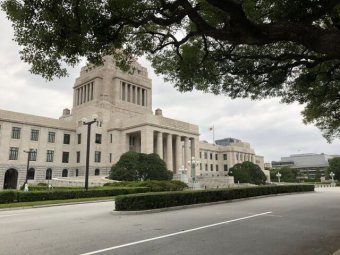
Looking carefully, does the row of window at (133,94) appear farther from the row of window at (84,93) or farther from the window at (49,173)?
the window at (49,173)

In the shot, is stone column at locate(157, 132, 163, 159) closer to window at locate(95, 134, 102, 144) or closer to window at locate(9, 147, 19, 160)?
window at locate(95, 134, 102, 144)

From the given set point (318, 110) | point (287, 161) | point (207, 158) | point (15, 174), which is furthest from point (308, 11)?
point (287, 161)

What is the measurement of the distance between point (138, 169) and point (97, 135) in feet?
62.8

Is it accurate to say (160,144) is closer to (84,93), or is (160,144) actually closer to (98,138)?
(98,138)

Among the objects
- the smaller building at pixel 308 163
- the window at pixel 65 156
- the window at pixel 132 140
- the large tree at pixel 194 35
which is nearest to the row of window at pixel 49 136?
the window at pixel 65 156

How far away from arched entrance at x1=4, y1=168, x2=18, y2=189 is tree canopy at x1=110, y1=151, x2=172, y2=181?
1913cm

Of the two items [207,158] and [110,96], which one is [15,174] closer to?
[110,96]

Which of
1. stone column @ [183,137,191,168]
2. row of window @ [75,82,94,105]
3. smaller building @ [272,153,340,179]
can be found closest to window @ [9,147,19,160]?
row of window @ [75,82,94,105]

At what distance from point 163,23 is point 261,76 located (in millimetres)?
7843

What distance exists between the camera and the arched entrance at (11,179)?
58.3m

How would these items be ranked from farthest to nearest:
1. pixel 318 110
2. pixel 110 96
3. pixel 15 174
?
pixel 110 96 < pixel 15 174 < pixel 318 110

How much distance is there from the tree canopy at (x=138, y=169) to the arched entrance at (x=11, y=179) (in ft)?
62.8

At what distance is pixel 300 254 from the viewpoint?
22.9 feet

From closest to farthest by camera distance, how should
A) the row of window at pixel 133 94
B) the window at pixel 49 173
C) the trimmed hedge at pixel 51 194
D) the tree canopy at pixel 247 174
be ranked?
the trimmed hedge at pixel 51 194
the window at pixel 49 173
the tree canopy at pixel 247 174
the row of window at pixel 133 94
